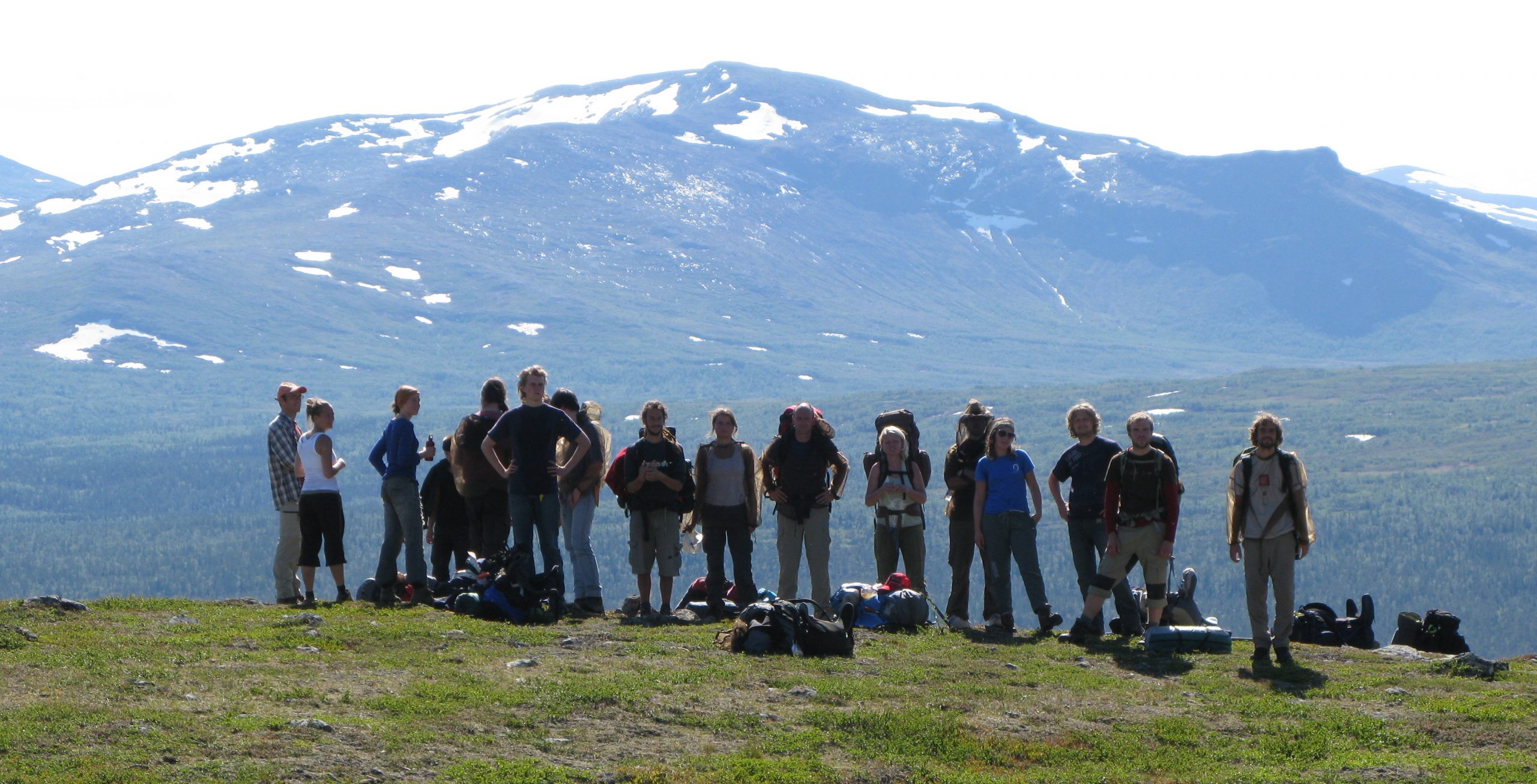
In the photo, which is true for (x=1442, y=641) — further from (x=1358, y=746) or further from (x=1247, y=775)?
(x=1247, y=775)

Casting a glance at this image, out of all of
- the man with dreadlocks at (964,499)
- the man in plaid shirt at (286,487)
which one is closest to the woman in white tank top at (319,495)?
the man in plaid shirt at (286,487)

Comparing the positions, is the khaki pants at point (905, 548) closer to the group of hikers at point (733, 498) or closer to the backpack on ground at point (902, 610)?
the group of hikers at point (733, 498)

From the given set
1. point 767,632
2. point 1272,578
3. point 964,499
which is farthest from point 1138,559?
point 767,632

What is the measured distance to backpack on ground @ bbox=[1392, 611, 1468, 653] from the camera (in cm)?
1912

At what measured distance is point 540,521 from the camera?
17.4 meters

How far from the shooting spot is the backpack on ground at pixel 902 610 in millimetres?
17641

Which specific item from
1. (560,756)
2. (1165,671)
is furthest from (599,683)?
(1165,671)

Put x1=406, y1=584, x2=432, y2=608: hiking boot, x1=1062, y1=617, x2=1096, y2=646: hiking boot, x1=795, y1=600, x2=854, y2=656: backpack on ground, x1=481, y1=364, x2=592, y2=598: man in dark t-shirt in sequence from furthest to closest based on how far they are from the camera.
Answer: x1=406, y1=584, x2=432, y2=608: hiking boot, x1=481, y1=364, x2=592, y2=598: man in dark t-shirt, x1=1062, y1=617, x2=1096, y2=646: hiking boot, x1=795, y1=600, x2=854, y2=656: backpack on ground

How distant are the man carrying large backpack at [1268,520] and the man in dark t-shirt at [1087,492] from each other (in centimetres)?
161

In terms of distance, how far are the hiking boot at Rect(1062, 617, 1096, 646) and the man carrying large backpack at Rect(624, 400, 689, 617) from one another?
4390mm

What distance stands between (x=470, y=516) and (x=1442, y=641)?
1203cm

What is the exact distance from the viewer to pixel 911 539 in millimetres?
18297

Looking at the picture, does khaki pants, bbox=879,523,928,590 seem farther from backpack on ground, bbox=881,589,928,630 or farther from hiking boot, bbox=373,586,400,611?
hiking boot, bbox=373,586,400,611

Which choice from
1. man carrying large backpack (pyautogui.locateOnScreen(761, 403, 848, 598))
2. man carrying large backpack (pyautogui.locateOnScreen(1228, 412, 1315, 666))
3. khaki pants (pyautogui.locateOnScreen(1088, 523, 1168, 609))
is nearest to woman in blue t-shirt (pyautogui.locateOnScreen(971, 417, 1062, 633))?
khaki pants (pyautogui.locateOnScreen(1088, 523, 1168, 609))
